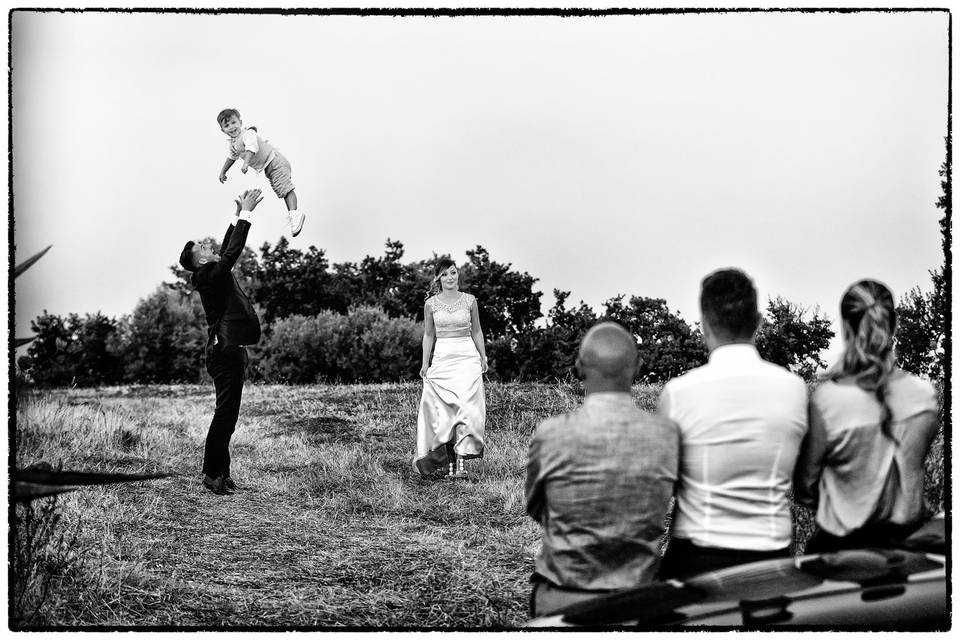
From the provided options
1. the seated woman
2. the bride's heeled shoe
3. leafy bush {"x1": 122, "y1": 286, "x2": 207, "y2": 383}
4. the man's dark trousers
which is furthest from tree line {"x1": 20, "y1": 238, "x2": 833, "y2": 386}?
the seated woman

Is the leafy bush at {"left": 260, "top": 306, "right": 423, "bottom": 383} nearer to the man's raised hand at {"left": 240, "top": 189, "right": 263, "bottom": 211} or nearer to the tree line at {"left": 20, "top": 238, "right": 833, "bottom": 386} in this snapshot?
the tree line at {"left": 20, "top": 238, "right": 833, "bottom": 386}

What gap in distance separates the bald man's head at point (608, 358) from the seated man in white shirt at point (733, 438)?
182 millimetres

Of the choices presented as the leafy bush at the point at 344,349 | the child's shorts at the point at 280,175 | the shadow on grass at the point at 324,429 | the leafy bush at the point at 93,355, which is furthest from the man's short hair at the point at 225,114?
the leafy bush at the point at 344,349

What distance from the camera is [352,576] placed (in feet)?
21.9

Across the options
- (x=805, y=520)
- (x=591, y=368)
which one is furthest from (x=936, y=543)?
(x=805, y=520)

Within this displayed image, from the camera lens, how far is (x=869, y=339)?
12.3ft

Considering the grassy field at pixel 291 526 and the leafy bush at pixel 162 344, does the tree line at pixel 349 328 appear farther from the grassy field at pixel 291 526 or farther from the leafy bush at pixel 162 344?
the grassy field at pixel 291 526

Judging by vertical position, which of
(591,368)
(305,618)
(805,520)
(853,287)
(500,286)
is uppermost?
(500,286)

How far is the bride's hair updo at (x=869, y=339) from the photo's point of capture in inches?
146

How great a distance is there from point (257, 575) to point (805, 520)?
3.44 metres

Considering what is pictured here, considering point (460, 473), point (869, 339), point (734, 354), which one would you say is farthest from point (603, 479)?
point (460, 473)

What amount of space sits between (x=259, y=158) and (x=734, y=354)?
567cm

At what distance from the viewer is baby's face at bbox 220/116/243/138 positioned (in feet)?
27.2

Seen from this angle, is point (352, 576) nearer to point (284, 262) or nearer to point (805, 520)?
point (805, 520)
